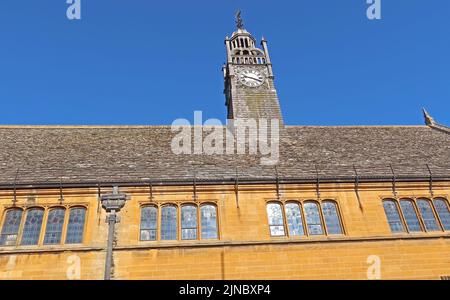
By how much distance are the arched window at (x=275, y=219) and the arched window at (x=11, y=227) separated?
10530 millimetres

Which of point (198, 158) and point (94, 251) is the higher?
point (198, 158)

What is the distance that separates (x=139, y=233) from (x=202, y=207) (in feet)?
9.75

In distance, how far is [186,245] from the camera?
16359 millimetres

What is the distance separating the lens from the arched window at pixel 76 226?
16328mm

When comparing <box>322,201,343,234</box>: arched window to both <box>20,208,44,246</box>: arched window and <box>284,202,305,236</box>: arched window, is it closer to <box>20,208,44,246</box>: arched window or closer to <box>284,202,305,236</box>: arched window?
<box>284,202,305,236</box>: arched window

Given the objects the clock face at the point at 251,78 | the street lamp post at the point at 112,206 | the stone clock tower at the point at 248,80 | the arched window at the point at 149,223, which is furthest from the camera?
the clock face at the point at 251,78

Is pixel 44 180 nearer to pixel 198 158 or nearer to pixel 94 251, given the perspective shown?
pixel 94 251

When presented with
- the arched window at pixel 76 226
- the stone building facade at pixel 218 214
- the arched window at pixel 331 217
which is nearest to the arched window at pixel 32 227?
the stone building facade at pixel 218 214

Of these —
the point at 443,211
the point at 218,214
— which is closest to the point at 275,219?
the point at 218,214

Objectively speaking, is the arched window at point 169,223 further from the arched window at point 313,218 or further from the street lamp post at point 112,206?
the arched window at point 313,218

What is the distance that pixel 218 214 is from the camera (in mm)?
17625

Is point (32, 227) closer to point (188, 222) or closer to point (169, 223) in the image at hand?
point (169, 223)

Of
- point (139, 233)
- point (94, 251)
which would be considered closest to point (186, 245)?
point (139, 233)

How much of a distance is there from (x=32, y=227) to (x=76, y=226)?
68.8 inches
